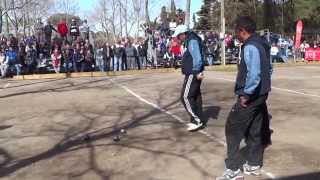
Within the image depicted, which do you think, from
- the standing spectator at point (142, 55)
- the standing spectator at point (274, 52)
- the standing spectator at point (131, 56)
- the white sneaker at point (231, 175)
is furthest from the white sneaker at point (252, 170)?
the standing spectator at point (274, 52)

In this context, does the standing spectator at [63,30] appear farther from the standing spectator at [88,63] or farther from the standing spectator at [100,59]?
the standing spectator at [88,63]

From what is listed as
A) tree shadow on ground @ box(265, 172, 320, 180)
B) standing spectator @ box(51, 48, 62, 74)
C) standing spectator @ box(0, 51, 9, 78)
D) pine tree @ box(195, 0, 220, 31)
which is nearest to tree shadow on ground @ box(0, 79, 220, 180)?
tree shadow on ground @ box(265, 172, 320, 180)

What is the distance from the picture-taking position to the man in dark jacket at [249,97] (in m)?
7.45

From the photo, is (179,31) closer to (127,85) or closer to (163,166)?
(163,166)

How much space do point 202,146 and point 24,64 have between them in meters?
19.7

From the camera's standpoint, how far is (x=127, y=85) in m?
19.6

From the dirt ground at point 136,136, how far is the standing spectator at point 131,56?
Result: 483 inches

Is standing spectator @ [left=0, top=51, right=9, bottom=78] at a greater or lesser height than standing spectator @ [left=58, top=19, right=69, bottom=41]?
lesser

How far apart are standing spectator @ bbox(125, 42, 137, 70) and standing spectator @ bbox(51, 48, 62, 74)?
358 cm

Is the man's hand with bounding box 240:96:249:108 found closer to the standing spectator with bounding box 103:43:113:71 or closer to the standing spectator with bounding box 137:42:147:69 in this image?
the standing spectator with bounding box 103:43:113:71

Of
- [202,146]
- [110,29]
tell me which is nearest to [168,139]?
[202,146]

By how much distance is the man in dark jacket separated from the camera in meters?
7.45

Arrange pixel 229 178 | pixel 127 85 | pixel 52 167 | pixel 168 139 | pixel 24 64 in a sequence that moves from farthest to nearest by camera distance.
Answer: pixel 24 64, pixel 127 85, pixel 168 139, pixel 52 167, pixel 229 178

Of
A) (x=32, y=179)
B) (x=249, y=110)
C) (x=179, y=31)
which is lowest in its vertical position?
(x=32, y=179)
